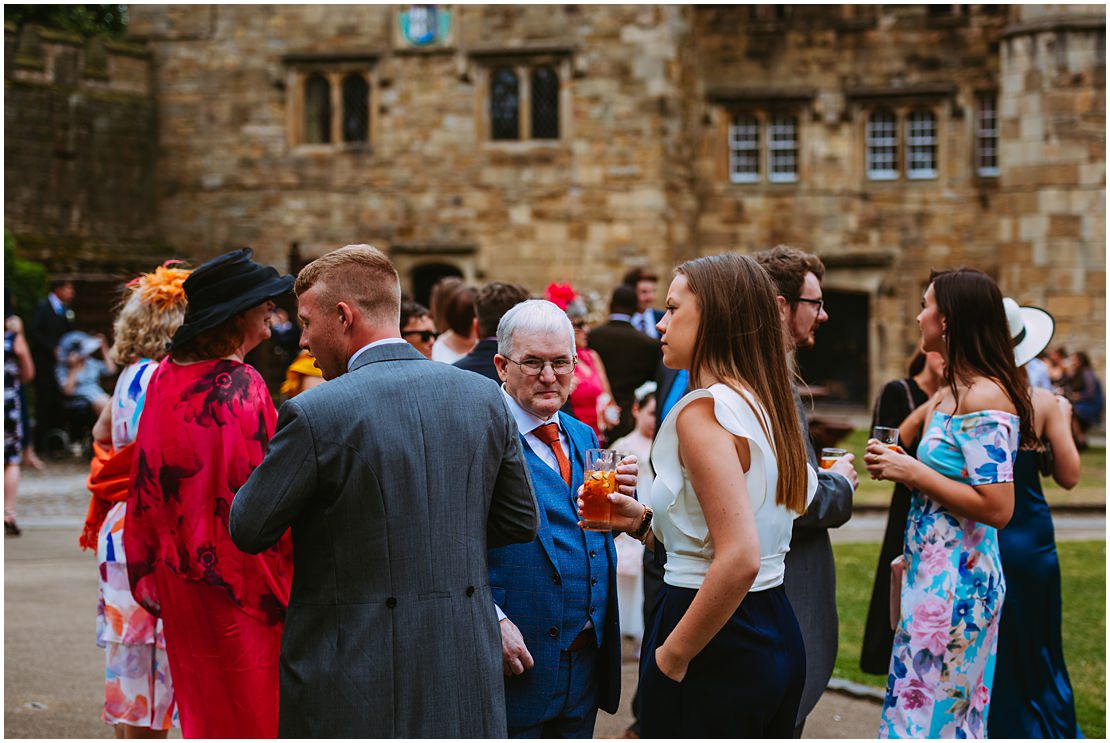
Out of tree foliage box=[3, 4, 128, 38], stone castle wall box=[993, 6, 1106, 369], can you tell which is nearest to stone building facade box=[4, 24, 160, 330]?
tree foliage box=[3, 4, 128, 38]

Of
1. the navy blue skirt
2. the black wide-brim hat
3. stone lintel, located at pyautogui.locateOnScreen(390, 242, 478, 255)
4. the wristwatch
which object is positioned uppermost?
stone lintel, located at pyautogui.locateOnScreen(390, 242, 478, 255)

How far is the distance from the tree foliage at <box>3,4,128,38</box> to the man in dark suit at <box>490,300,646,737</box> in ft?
68.6

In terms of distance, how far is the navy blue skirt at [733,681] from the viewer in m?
3.36

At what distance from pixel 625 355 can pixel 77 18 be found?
2649 centimetres

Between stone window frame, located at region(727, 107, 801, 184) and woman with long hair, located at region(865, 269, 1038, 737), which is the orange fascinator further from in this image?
stone window frame, located at region(727, 107, 801, 184)

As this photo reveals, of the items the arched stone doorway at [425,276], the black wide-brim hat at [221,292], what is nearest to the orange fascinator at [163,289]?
the black wide-brim hat at [221,292]

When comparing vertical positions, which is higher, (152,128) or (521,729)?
(152,128)

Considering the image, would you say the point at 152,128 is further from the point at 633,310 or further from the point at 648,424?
the point at 648,424

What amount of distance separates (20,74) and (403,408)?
65.9ft

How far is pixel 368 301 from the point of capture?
3465 mm

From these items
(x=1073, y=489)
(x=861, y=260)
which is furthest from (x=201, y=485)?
(x=861, y=260)

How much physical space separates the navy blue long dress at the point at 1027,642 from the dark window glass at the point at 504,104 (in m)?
18.4

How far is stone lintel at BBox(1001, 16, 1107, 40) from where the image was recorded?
2166 cm

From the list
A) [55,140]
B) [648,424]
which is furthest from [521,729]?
[55,140]
